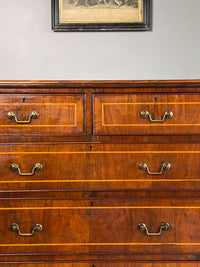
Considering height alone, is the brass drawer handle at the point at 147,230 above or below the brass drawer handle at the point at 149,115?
below

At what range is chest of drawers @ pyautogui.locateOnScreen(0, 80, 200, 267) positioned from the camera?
1.41m

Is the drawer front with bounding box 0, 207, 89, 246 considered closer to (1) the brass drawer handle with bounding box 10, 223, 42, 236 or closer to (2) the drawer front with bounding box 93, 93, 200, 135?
(1) the brass drawer handle with bounding box 10, 223, 42, 236

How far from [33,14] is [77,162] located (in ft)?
3.73

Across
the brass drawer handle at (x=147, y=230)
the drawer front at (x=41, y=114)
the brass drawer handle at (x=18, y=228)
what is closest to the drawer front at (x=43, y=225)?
the brass drawer handle at (x=18, y=228)

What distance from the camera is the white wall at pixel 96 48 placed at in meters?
2.08

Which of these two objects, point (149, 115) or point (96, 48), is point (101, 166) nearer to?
point (149, 115)

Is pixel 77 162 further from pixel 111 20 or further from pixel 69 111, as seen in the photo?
pixel 111 20

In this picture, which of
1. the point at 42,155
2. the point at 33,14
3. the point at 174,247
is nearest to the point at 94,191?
the point at 42,155

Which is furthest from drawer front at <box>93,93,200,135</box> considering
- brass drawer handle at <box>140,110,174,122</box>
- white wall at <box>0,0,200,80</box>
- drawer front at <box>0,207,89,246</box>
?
white wall at <box>0,0,200,80</box>

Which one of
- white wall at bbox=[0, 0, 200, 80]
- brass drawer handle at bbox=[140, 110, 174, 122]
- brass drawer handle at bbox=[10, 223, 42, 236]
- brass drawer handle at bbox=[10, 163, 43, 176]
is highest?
white wall at bbox=[0, 0, 200, 80]

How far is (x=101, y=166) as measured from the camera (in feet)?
4.65

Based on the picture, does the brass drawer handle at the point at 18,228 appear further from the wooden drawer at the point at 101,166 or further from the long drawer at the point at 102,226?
the wooden drawer at the point at 101,166

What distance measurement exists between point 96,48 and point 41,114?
33.2 inches

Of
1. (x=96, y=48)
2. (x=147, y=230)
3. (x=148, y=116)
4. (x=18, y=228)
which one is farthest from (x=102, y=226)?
(x=96, y=48)
